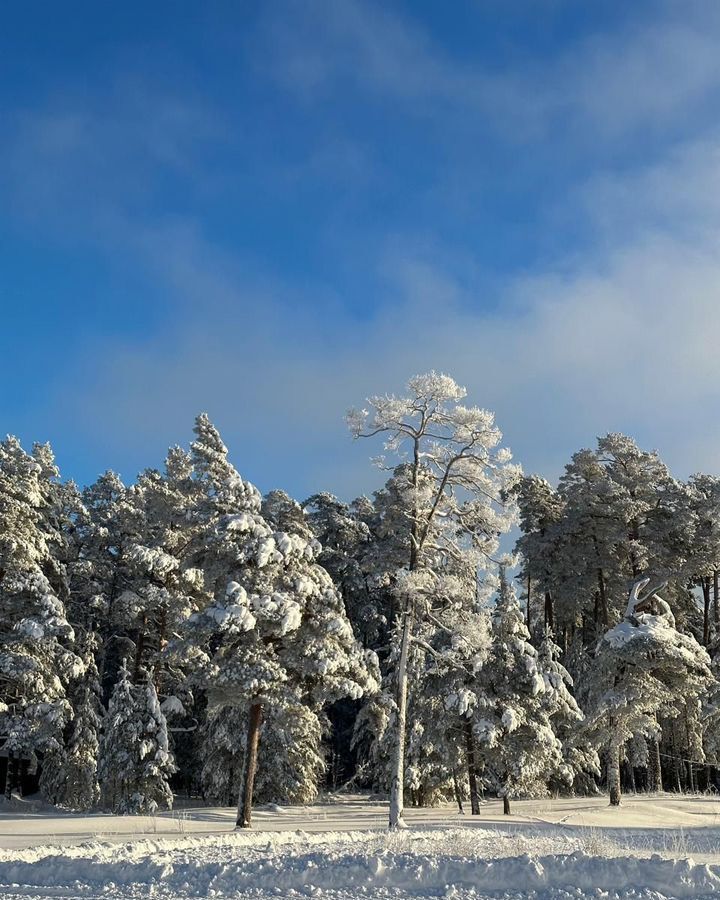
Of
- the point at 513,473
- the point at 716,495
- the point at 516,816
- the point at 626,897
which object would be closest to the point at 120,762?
the point at 516,816

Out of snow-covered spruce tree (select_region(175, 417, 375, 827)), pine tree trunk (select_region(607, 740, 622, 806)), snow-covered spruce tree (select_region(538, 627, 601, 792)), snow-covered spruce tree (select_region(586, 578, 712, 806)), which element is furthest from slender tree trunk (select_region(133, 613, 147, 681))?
pine tree trunk (select_region(607, 740, 622, 806))

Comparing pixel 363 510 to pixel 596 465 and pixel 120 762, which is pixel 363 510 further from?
pixel 120 762

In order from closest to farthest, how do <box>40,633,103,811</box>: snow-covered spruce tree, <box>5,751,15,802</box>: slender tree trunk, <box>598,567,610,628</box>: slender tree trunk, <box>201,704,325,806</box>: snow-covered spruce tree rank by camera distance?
<box>40,633,103,811</box>: snow-covered spruce tree < <box>201,704,325,806</box>: snow-covered spruce tree < <box>5,751,15,802</box>: slender tree trunk < <box>598,567,610,628</box>: slender tree trunk

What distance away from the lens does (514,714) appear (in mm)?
29219

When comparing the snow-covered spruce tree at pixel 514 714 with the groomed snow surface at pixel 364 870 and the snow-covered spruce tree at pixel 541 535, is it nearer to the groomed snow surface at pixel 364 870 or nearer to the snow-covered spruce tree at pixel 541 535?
the groomed snow surface at pixel 364 870

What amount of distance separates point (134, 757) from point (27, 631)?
6.31m

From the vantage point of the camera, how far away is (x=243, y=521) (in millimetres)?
24031

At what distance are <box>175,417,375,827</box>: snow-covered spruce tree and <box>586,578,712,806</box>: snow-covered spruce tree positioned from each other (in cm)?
1225

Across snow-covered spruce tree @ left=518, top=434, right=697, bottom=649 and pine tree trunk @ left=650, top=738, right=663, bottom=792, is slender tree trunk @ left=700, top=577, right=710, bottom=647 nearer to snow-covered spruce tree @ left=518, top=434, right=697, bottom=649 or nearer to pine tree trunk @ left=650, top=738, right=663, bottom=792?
snow-covered spruce tree @ left=518, top=434, right=697, bottom=649

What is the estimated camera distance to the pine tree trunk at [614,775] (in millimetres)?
31812

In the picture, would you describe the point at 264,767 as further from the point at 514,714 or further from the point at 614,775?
the point at 614,775

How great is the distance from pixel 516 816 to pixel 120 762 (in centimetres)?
1492

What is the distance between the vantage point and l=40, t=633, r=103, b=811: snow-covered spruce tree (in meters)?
32.3

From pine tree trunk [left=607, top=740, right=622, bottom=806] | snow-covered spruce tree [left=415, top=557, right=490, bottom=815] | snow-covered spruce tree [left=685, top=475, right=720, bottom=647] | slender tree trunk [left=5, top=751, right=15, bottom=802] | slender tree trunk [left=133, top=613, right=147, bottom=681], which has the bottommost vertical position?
slender tree trunk [left=5, top=751, right=15, bottom=802]
